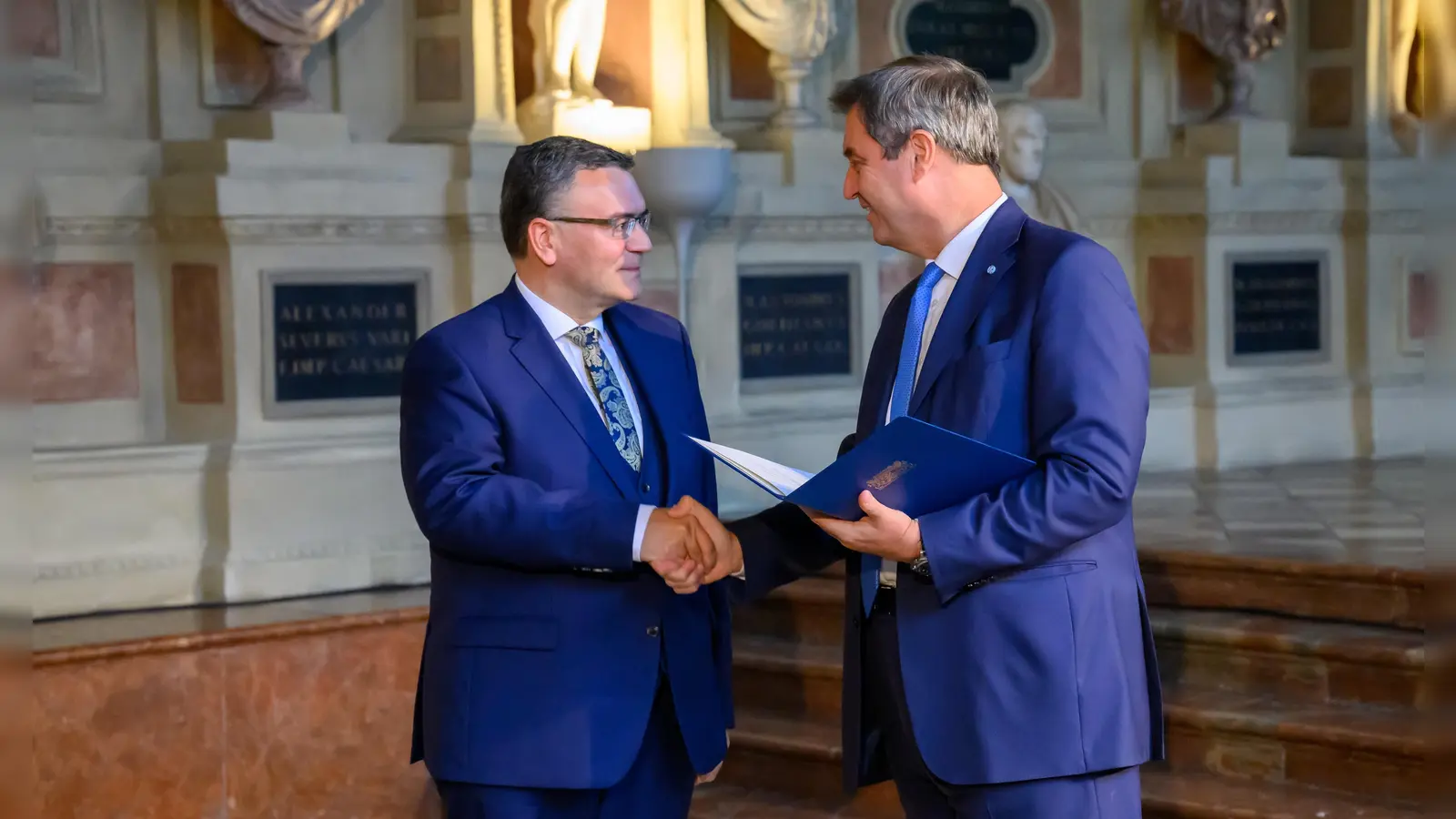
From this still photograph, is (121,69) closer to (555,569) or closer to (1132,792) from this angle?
(555,569)

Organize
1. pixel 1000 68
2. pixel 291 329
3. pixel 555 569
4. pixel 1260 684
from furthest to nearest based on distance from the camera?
pixel 1000 68 < pixel 291 329 < pixel 1260 684 < pixel 555 569

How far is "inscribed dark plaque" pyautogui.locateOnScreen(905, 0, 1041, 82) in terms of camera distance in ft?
23.8

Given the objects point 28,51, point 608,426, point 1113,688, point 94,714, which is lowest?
point 94,714

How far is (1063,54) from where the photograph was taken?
7594 millimetres

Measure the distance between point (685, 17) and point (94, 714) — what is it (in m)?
3.51

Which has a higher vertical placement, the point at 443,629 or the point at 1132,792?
the point at 443,629

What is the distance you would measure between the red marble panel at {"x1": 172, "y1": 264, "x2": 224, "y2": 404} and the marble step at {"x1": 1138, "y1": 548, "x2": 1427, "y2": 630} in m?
3.12

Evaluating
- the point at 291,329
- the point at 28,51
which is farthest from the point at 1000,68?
the point at 28,51

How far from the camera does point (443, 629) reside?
8.51 feet

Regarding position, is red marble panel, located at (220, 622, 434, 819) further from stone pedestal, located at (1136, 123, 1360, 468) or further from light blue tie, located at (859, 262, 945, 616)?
stone pedestal, located at (1136, 123, 1360, 468)

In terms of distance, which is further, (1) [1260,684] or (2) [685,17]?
(2) [685,17]

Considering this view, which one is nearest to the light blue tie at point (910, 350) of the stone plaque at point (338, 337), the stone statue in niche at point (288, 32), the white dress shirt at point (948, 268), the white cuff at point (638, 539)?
the white dress shirt at point (948, 268)

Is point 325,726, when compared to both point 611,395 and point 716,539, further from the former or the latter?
point 716,539

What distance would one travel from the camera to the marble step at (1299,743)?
381 cm
